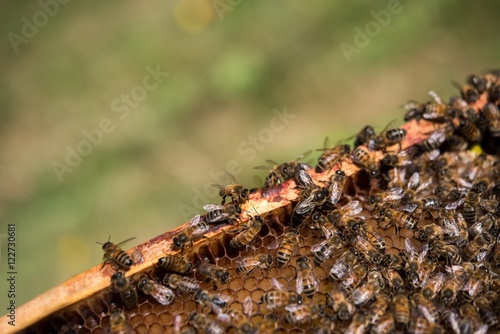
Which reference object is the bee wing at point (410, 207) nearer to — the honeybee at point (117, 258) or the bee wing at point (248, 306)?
the bee wing at point (248, 306)

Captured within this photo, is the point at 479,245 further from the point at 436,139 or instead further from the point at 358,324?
the point at 358,324

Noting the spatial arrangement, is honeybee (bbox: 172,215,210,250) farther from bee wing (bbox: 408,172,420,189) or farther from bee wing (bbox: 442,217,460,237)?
bee wing (bbox: 442,217,460,237)

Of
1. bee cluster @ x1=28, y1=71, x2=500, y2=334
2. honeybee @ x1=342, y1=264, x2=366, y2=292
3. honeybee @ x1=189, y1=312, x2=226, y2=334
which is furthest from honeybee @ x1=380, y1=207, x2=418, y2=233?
honeybee @ x1=189, y1=312, x2=226, y2=334

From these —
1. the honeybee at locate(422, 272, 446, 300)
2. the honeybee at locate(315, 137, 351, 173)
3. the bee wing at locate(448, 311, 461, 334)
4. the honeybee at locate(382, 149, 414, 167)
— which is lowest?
the bee wing at locate(448, 311, 461, 334)

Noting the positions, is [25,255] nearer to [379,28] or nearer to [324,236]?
[324,236]

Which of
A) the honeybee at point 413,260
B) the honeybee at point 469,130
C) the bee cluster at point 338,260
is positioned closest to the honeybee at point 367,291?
the bee cluster at point 338,260

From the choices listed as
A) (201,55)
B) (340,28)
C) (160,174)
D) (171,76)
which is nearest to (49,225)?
(160,174)
